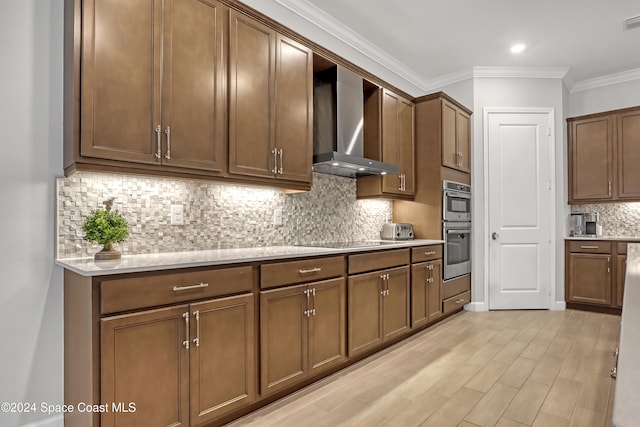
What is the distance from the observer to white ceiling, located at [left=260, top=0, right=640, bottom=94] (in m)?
3.27

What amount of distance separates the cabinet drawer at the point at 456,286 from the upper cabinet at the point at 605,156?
1.90 m

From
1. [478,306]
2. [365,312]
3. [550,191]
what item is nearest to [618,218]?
[550,191]

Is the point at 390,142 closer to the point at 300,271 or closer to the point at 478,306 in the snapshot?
the point at 300,271

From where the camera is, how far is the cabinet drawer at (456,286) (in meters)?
4.01

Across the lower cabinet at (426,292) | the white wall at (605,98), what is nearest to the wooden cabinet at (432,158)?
the lower cabinet at (426,292)

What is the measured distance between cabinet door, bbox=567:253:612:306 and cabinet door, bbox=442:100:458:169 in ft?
6.61

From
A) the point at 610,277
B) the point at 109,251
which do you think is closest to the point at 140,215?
the point at 109,251

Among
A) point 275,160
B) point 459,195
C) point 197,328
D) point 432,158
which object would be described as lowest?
point 197,328

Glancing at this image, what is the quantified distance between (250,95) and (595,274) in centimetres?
458

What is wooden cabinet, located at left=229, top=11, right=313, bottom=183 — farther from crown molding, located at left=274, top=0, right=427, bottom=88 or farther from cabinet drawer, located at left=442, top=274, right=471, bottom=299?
cabinet drawer, located at left=442, top=274, right=471, bottom=299

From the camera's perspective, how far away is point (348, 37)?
3.71m

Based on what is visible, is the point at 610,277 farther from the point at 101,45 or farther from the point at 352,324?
the point at 101,45

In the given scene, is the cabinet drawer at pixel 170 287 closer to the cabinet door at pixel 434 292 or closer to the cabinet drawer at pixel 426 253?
the cabinet drawer at pixel 426 253

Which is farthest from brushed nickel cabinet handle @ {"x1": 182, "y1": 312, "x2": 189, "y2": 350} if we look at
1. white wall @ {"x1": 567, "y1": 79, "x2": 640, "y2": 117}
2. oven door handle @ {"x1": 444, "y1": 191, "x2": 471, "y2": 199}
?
white wall @ {"x1": 567, "y1": 79, "x2": 640, "y2": 117}
